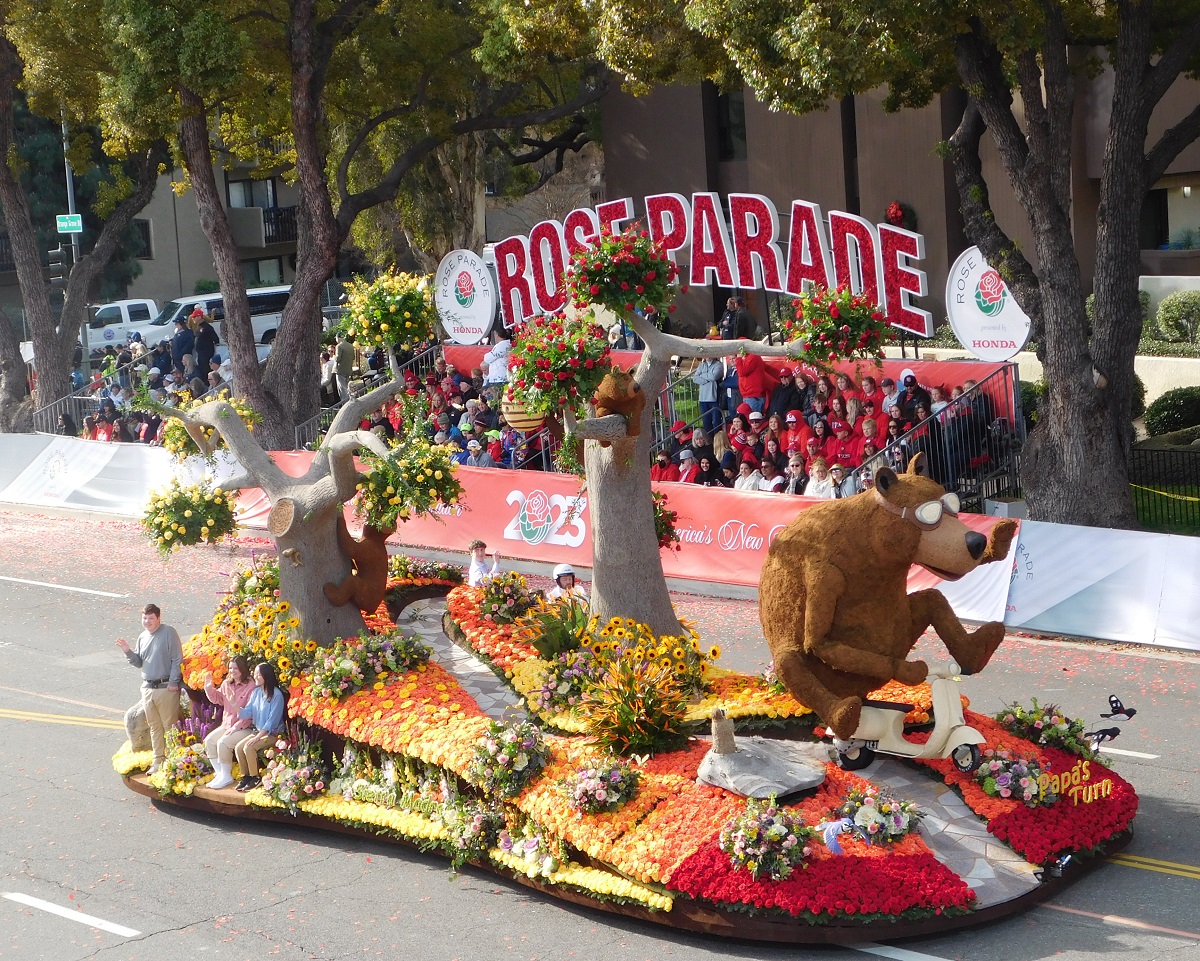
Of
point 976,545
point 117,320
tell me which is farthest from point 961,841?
point 117,320

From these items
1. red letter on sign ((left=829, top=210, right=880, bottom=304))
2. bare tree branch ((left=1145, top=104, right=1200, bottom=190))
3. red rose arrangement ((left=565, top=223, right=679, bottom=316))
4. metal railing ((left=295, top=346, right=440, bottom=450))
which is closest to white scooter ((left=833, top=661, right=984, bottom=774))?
red rose arrangement ((left=565, top=223, right=679, bottom=316))

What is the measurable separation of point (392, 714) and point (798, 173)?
2319 cm

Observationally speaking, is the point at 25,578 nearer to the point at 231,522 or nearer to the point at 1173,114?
the point at 231,522

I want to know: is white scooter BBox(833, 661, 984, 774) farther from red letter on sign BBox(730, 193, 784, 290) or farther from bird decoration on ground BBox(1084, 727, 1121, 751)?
red letter on sign BBox(730, 193, 784, 290)

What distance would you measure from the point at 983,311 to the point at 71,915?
14313mm

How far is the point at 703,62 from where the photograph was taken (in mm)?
22047

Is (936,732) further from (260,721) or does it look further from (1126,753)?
(260,721)

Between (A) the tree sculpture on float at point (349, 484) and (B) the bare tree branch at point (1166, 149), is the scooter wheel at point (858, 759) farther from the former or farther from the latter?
(B) the bare tree branch at point (1166, 149)

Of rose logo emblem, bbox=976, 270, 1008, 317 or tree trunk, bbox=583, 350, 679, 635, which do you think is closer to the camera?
tree trunk, bbox=583, 350, 679, 635

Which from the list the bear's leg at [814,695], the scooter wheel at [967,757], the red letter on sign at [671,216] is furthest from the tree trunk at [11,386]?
the scooter wheel at [967,757]

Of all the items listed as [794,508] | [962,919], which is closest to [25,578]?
[794,508]

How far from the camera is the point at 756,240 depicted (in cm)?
2500

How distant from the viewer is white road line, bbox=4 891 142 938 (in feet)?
35.5

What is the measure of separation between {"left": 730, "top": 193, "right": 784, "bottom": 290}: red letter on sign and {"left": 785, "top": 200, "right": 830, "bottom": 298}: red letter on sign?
0.36 meters
